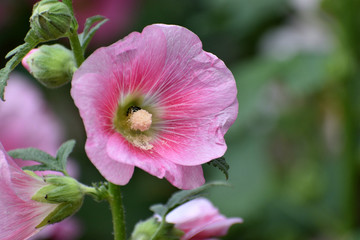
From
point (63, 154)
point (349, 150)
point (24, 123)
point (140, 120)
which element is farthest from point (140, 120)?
point (349, 150)

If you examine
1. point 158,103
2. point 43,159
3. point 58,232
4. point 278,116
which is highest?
point 158,103

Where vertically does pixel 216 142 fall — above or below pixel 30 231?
above

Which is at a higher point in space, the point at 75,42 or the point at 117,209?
the point at 75,42

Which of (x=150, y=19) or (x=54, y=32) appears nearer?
(x=54, y=32)

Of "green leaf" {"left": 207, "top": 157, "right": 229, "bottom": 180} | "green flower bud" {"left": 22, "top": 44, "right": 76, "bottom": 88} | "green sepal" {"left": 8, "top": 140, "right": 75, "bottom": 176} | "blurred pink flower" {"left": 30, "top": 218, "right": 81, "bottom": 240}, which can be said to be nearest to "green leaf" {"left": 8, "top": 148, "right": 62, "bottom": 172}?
"green sepal" {"left": 8, "top": 140, "right": 75, "bottom": 176}

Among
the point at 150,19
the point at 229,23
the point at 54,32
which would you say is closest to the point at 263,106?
the point at 229,23

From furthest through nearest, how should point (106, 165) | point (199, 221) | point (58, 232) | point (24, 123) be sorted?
point (24, 123)
point (58, 232)
point (199, 221)
point (106, 165)

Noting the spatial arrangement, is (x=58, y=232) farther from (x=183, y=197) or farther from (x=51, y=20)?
(x=51, y=20)

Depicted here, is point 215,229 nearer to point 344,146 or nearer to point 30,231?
point 30,231
